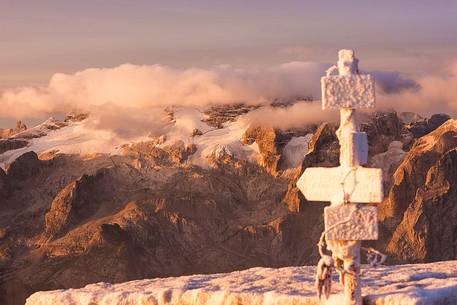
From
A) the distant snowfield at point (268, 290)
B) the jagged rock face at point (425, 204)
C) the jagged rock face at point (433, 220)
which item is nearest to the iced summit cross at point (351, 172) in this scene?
the distant snowfield at point (268, 290)

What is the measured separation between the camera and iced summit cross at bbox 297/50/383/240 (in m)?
23.3

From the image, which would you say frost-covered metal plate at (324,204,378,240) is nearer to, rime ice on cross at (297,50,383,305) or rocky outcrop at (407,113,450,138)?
rime ice on cross at (297,50,383,305)

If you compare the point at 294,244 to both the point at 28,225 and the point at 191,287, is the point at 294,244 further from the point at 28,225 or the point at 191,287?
the point at 191,287

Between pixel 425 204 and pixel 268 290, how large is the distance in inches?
5426

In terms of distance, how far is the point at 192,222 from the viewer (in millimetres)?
186500

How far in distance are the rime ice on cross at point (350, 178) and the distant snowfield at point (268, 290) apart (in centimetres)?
210

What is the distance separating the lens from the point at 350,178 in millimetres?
23469

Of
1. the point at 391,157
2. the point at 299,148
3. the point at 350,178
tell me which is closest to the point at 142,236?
the point at 299,148

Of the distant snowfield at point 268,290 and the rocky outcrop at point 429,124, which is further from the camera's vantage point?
the rocky outcrop at point 429,124

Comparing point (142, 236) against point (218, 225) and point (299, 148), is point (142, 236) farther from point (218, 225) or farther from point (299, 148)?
point (299, 148)

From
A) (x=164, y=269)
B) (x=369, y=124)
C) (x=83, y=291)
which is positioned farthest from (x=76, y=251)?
(x=83, y=291)

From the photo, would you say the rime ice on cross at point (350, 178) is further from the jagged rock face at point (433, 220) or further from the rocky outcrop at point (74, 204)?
the rocky outcrop at point (74, 204)

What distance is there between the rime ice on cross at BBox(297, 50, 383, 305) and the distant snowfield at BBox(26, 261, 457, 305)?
2.10 meters

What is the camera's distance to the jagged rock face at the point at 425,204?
158 m
